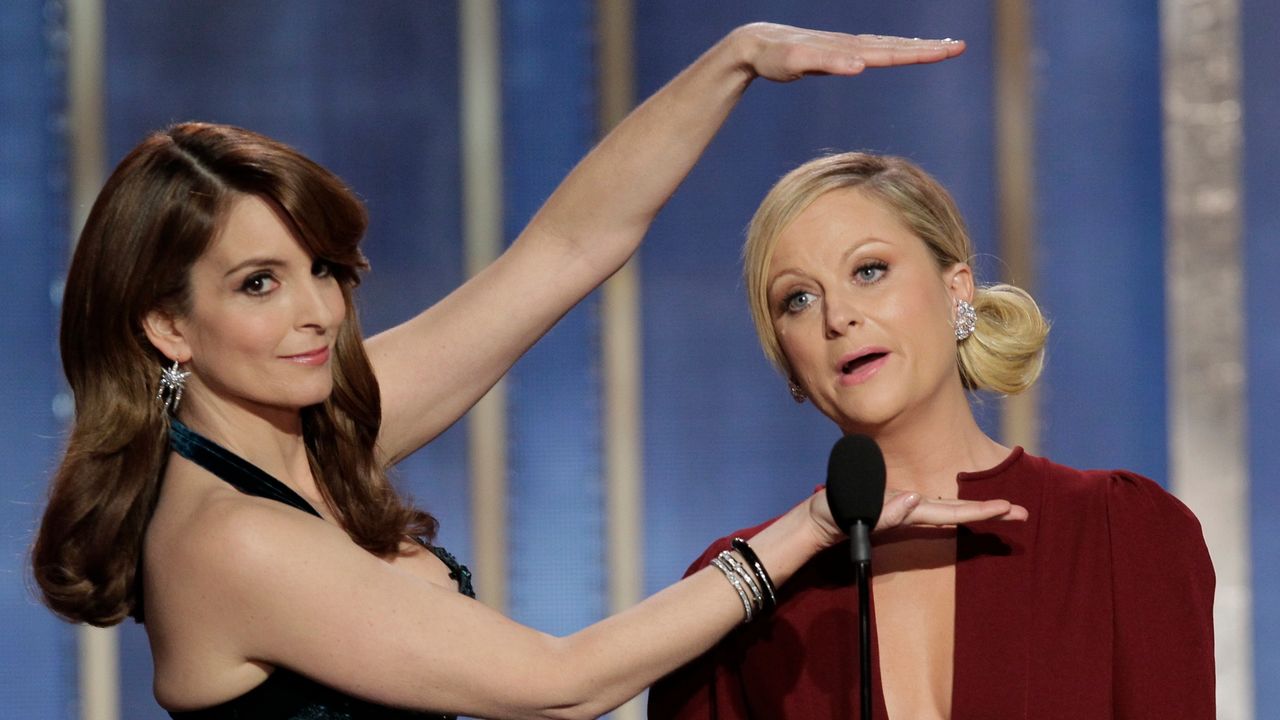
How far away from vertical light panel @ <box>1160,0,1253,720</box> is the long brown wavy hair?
2855mm

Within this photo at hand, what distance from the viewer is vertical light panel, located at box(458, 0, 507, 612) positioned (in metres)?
4.41

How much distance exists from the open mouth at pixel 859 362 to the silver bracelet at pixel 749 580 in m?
0.34

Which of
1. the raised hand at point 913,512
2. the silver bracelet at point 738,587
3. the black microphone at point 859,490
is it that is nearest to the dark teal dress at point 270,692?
the silver bracelet at point 738,587

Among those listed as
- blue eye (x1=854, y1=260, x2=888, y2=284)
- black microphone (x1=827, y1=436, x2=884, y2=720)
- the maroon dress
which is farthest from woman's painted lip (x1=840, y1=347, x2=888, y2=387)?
black microphone (x1=827, y1=436, x2=884, y2=720)

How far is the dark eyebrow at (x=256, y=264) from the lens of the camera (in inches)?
77.2

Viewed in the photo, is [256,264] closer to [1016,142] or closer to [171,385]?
[171,385]

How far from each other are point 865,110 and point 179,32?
2081 millimetres

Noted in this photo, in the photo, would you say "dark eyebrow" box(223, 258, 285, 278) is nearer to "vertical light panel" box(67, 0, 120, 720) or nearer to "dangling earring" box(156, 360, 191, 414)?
"dangling earring" box(156, 360, 191, 414)

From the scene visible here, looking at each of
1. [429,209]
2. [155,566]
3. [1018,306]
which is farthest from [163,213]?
[429,209]

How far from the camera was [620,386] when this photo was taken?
4.39 meters

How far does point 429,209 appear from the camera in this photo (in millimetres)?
4469

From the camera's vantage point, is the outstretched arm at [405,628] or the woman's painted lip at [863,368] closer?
the outstretched arm at [405,628]

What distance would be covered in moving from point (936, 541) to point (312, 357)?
3.06 feet

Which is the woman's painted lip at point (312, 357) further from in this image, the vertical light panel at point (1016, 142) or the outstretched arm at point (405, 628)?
the vertical light panel at point (1016, 142)
